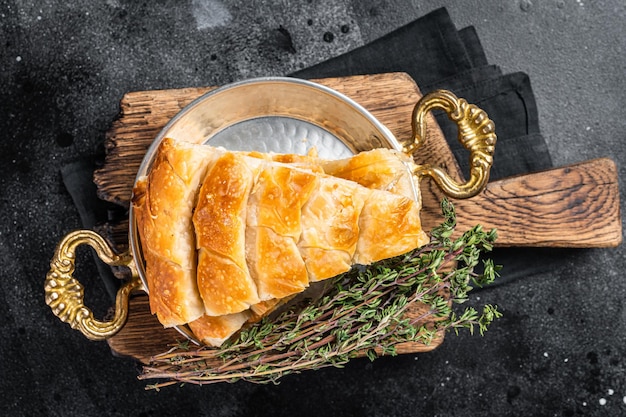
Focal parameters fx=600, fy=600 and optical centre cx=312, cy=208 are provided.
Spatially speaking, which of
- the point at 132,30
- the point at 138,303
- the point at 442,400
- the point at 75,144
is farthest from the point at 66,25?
the point at 442,400

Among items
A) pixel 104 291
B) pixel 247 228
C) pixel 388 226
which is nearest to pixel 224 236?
pixel 247 228

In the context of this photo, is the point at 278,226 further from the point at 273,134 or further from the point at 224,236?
the point at 273,134

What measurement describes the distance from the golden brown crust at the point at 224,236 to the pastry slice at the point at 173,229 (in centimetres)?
4

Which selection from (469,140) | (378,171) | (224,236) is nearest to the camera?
(224,236)

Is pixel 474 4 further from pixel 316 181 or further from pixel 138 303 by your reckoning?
pixel 138 303

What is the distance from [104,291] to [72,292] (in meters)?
0.65

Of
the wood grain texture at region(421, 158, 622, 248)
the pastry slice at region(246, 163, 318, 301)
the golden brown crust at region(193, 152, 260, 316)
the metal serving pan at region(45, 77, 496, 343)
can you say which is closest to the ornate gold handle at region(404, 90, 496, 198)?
the metal serving pan at region(45, 77, 496, 343)

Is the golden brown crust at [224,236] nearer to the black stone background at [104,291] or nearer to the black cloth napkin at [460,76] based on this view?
the black cloth napkin at [460,76]

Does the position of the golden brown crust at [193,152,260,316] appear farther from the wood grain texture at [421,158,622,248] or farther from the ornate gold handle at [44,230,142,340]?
the wood grain texture at [421,158,622,248]

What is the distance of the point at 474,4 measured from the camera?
2.46 meters

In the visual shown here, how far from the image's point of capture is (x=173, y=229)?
1494 mm

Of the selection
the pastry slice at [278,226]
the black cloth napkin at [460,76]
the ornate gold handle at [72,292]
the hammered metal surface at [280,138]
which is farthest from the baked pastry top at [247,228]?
the black cloth napkin at [460,76]

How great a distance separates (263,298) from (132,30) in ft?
4.54

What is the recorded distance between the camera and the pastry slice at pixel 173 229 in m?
1.49
